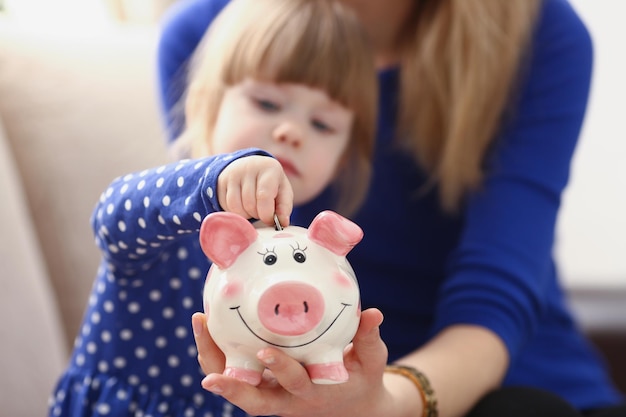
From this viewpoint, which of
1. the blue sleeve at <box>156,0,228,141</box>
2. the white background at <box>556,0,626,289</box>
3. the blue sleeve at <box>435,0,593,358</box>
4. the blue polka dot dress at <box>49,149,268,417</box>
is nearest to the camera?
the blue polka dot dress at <box>49,149,268,417</box>

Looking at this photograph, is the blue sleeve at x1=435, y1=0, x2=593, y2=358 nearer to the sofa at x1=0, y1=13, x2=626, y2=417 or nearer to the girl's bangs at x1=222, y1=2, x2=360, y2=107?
the girl's bangs at x1=222, y1=2, x2=360, y2=107

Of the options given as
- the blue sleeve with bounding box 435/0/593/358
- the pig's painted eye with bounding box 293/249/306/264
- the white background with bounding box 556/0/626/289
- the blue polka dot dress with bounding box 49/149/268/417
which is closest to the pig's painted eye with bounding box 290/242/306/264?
the pig's painted eye with bounding box 293/249/306/264

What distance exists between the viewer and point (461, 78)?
30.0 inches

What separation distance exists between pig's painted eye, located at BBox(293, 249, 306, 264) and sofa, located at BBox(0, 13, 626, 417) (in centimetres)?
42

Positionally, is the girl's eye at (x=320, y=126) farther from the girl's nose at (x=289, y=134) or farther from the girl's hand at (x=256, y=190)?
the girl's hand at (x=256, y=190)

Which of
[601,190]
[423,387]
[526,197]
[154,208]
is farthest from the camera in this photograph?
[601,190]

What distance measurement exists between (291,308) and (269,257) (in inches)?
1.1

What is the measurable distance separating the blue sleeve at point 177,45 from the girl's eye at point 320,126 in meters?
0.22

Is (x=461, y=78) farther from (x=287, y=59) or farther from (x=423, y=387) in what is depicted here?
(x=423, y=387)

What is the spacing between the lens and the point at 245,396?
41cm

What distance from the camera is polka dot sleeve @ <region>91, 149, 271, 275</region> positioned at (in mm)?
439

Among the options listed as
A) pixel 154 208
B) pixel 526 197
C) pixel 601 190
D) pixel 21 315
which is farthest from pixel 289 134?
pixel 601 190

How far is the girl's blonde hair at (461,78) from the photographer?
756 millimetres

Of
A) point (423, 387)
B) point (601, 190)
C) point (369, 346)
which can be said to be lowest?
point (601, 190)
